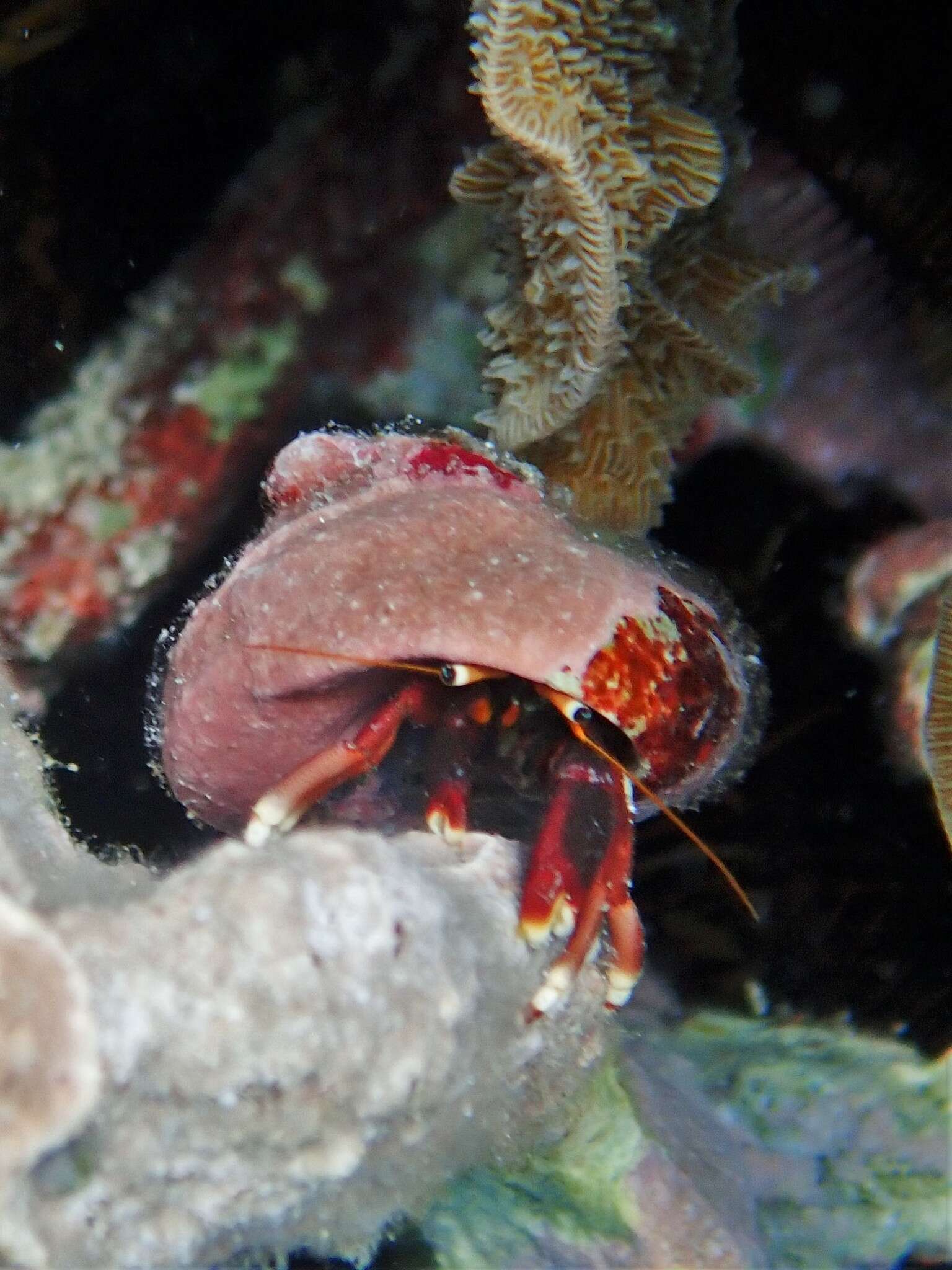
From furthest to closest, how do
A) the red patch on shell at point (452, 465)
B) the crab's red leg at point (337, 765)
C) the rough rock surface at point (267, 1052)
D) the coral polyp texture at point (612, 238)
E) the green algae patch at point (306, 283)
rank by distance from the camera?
1. the green algae patch at point (306, 283)
2. the red patch on shell at point (452, 465)
3. the crab's red leg at point (337, 765)
4. the coral polyp texture at point (612, 238)
5. the rough rock surface at point (267, 1052)

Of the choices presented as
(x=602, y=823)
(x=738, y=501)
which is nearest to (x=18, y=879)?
(x=602, y=823)

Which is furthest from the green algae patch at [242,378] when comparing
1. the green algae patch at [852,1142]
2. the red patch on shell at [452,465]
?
the green algae patch at [852,1142]

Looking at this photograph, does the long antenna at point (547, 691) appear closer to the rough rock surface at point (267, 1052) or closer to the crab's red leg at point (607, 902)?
the crab's red leg at point (607, 902)

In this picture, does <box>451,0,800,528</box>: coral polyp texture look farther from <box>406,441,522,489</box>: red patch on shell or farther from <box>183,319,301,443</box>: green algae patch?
<box>183,319,301,443</box>: green algae patch

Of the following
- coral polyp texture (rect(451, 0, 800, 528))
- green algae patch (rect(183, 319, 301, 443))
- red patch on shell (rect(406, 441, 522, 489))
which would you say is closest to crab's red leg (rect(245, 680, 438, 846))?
red patch on shell (rect(406, 441, 522, 489))

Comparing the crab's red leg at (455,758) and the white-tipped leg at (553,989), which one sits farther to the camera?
the crab's red leg at (455,758)

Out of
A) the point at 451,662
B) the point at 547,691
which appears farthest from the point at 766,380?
the point at 451,662

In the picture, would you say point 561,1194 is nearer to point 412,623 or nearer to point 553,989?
point 553,989

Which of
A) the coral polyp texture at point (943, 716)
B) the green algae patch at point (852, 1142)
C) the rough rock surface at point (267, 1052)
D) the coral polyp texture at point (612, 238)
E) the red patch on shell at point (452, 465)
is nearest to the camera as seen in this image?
the rough rock surface at point (267, 1052)

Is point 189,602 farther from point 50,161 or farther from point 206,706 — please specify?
point 50,161
